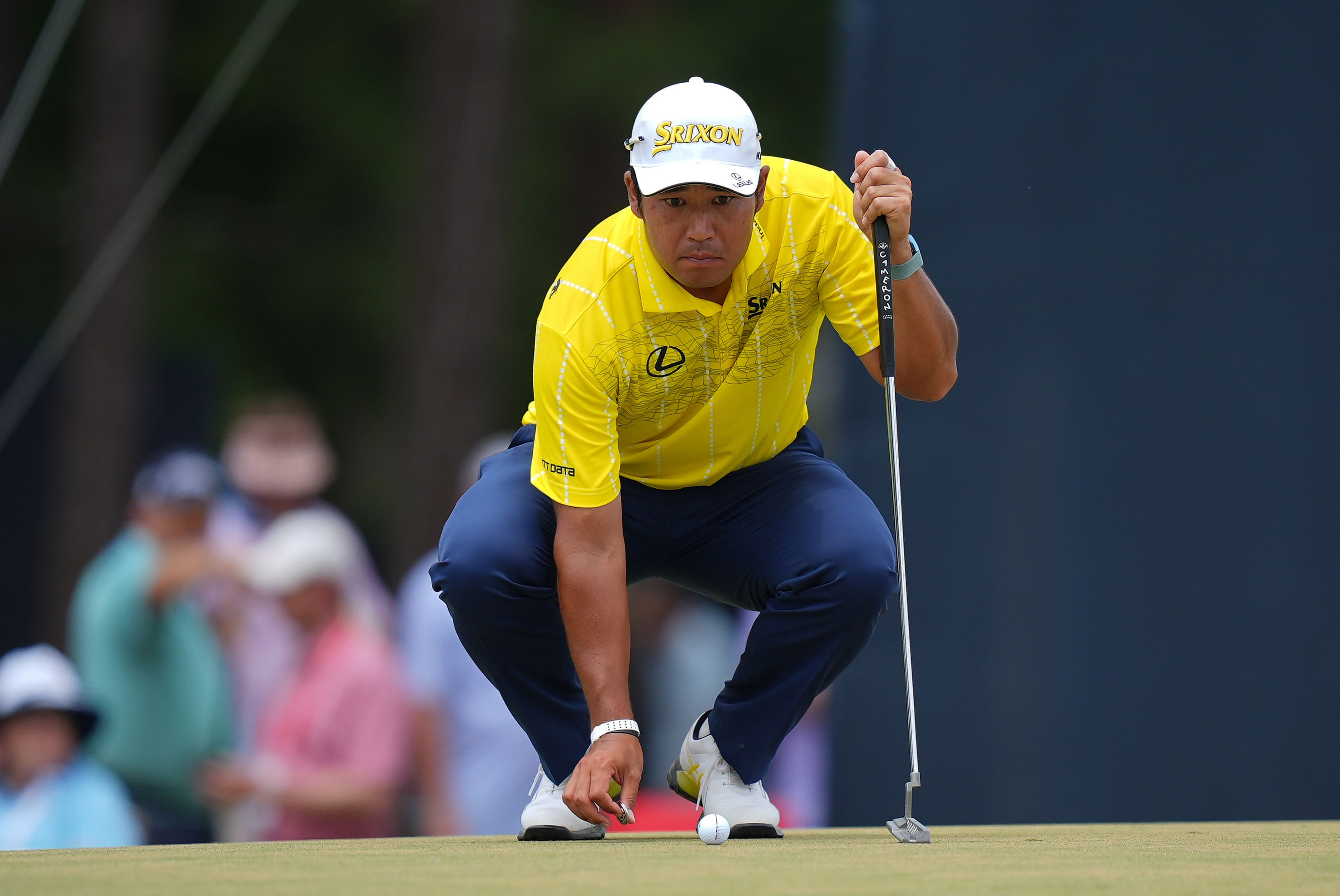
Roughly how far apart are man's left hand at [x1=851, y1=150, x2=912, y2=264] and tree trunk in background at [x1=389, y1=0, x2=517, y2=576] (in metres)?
7.87

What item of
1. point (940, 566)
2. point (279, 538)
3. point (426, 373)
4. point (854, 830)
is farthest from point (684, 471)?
point (426, 373)

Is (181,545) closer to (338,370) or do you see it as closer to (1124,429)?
(1124,429)

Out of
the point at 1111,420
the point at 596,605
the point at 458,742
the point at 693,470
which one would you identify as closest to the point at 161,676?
the point at 458,742

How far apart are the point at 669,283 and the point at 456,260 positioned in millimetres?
7939

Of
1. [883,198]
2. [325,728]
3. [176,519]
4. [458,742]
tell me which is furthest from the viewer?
[176,519]

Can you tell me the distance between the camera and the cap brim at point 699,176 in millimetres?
3494

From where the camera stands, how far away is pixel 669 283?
369 cm

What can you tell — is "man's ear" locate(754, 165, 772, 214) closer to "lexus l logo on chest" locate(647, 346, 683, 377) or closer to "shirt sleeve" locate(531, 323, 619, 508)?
"lexus l logo on chest" locate(647, 346, 683, 377)

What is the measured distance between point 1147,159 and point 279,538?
3.44m

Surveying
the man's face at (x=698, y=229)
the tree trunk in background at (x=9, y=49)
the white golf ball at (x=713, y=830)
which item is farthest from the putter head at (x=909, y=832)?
the tree trunk in background at (x=9, y=49)

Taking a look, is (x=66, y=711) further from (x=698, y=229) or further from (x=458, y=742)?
(x=698, y=229)

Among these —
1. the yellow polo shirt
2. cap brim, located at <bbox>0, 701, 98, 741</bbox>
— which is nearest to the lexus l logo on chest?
→ the yellow polo shirt

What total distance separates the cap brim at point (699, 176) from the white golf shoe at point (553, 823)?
51.8 inches

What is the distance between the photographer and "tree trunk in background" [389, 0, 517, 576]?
11.4m
